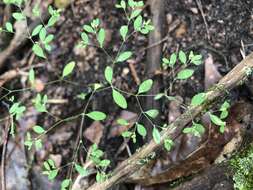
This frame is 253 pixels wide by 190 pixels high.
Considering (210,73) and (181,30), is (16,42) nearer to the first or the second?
(181,30)

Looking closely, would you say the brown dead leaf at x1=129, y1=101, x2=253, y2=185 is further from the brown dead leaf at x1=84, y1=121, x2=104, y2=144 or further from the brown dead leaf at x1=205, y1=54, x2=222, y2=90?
the brown dead leaf at x1=84, y1=121, x2=104, y2=144

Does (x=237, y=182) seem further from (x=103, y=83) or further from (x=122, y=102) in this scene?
(x=103, y=83)

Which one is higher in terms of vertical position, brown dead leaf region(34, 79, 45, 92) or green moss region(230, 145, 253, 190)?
brown dead leaf region(34, 79, 45, 92)

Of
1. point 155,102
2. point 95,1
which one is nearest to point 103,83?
point 155,102

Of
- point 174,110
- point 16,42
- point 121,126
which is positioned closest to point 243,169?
point 174,110

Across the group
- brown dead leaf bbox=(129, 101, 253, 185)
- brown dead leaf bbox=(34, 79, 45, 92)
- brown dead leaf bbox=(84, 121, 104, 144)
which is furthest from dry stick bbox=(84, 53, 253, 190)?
brown dead leaf bbox=(34, 79, 45, 92)
